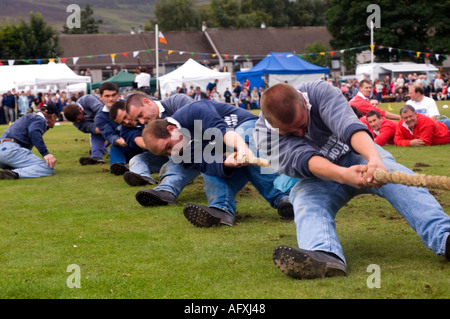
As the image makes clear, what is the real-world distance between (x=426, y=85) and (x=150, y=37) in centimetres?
4575

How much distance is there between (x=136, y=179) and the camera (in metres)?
8.80

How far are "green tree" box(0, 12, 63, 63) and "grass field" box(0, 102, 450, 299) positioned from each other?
61672 millimetres

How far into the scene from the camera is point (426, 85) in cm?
3938

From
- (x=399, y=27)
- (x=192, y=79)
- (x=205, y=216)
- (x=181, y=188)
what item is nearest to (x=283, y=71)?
(x=192, y=79)

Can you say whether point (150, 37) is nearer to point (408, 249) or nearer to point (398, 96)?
point (398, 96)

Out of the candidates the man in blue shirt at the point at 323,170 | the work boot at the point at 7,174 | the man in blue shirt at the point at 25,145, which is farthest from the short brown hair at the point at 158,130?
the work boot at the point at 7,174

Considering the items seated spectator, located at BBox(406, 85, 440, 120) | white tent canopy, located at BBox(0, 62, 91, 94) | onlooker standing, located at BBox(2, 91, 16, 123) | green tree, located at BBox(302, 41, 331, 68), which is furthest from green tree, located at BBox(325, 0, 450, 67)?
seated spectator, located at BBox(406, 85, 440, 120)

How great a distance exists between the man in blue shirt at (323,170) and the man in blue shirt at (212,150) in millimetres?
1322

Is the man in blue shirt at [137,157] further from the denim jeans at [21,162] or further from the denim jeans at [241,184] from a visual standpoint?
the denim jeans at [241,184]

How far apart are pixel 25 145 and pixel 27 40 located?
59297 millimetres

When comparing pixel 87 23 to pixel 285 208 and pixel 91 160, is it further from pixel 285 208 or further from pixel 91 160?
pixel 285 208

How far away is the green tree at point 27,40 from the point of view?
213 ft

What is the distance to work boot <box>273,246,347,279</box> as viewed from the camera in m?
4.00
